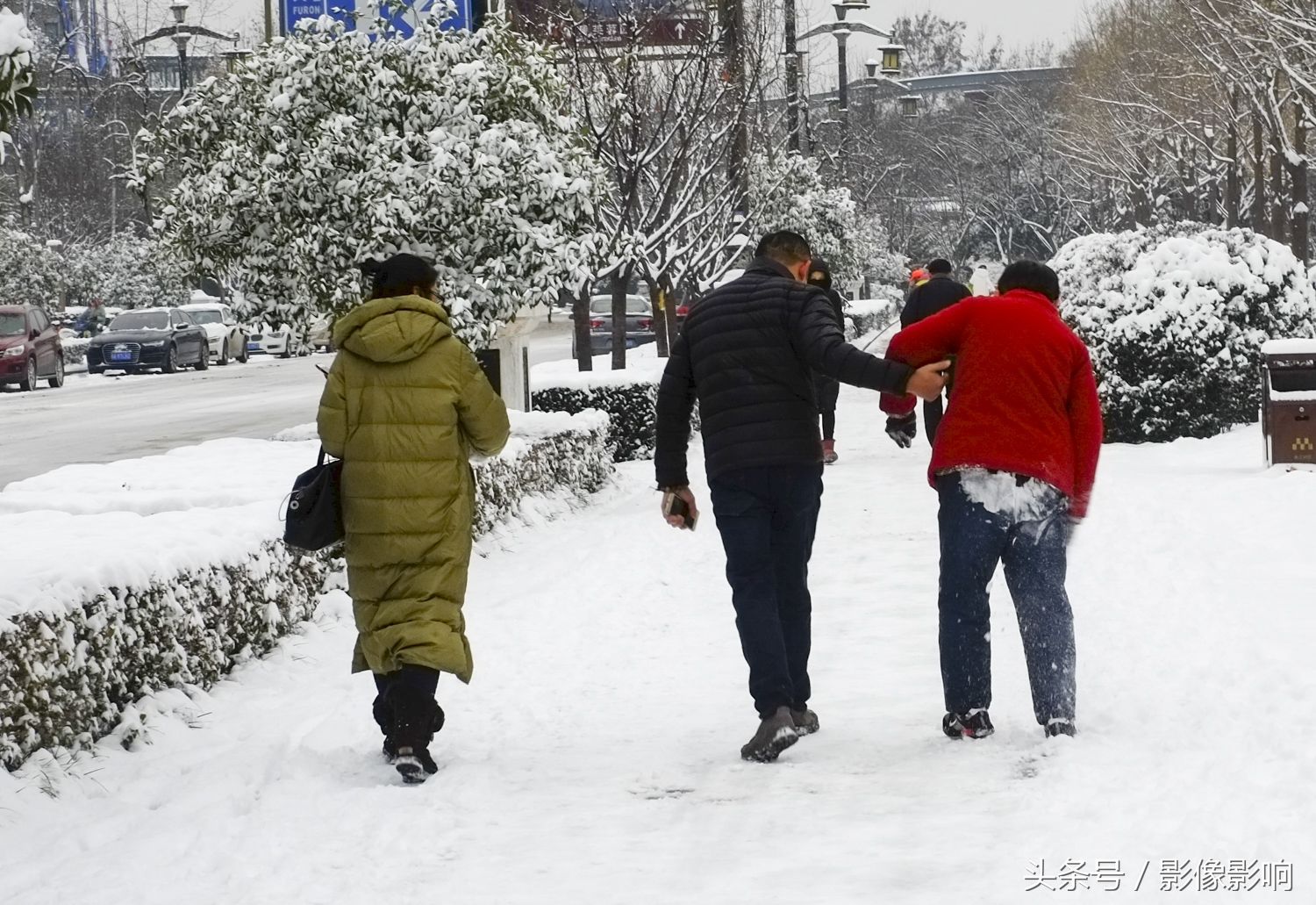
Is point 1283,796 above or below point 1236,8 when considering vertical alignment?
below

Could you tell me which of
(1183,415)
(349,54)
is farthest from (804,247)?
(1183,415)

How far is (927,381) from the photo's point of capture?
5871 millimetres

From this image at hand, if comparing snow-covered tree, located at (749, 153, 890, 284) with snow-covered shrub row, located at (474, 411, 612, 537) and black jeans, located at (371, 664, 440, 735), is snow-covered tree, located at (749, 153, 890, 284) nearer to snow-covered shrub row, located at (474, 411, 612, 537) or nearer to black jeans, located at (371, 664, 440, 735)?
snow-covered shrub row, located at (474, 411, 612, 537)

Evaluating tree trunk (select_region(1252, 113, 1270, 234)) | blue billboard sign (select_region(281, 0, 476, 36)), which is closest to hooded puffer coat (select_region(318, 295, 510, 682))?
blue billboard sign (select_region(281, 0, 476, 36))

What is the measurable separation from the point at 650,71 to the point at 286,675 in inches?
599

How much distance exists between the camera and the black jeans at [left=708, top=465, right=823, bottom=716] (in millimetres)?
6035

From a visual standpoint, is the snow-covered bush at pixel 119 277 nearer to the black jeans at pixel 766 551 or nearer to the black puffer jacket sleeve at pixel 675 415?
the black puffer jacket sleeve at pixel 675 415

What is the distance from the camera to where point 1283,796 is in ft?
16.8

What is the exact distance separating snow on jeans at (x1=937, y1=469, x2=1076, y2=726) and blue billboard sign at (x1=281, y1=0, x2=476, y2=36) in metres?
8.28

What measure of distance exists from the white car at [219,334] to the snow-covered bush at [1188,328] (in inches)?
1068

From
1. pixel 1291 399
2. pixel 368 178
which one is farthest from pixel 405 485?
pixel 1291 399

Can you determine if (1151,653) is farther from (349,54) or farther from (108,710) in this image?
(349,54)

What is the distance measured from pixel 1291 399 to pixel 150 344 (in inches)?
1105

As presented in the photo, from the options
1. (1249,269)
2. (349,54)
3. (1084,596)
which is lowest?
(1084,596)
